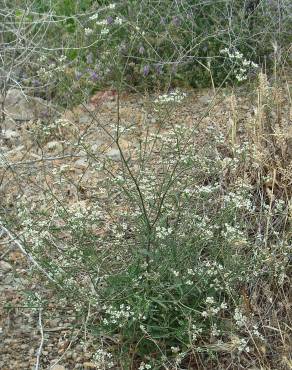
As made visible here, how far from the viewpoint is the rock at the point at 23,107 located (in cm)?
468

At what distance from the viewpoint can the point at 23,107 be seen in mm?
4773

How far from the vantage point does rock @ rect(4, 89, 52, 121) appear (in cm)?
468

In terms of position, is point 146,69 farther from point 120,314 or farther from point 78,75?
point 120,314

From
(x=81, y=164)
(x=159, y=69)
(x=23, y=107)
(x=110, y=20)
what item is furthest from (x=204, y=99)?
(x=23, y=107)

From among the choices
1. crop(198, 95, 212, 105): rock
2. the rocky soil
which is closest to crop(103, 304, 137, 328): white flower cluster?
the rocky soil

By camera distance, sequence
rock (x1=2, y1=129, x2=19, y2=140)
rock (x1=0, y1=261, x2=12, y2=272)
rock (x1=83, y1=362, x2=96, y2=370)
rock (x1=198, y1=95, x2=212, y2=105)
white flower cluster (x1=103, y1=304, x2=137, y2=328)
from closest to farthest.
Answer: white flower cluster (x1=103, y1=304, x2=137, y2=328)
rock (x1=83, y1=362, x2=96, y2=370)
rock (x1=0, y1=261, x2=12, y2=272)
rock (x1=2, y1=129, x2=19, y2=140)
rock (x1=198, y1=95, x2=212, y2=105)

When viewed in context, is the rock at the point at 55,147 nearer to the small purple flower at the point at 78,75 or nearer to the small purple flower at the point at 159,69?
the small purple flower at the point at 78,75

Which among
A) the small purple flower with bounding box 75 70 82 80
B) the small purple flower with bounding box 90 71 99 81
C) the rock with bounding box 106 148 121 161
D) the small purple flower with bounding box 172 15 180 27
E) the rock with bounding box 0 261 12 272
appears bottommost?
the rock with bounding box 0 261 12 272

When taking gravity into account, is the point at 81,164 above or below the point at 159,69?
below

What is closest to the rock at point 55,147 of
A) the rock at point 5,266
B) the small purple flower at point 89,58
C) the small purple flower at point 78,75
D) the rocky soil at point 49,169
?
the rocky soil at point 49,169

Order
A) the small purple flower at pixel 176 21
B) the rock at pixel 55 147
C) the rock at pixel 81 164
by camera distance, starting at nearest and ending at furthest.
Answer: the rock at pixel 81 164 < the rock at pixel 55 147 < the small purple flower at pixel 176 21

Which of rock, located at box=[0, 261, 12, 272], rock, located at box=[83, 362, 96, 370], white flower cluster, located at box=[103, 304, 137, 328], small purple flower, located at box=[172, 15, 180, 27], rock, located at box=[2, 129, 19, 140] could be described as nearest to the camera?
white flower cluster, located at box=[103, 304, 137, 328]

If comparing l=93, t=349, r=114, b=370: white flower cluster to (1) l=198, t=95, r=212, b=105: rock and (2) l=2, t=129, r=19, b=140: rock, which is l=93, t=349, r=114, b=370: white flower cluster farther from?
(1) l=198, t=95, r=212, b=105: rock

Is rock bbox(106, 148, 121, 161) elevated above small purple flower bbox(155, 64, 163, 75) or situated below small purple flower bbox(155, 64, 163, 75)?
below
